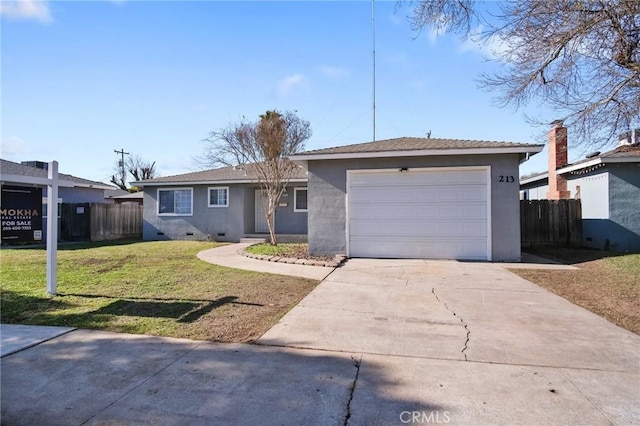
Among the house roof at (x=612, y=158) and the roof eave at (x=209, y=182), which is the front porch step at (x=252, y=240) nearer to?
the roof eave at (x=209, y=182)

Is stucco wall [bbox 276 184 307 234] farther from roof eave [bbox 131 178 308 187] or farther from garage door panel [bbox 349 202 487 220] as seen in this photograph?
garage door panel [bbox 349 202 487 220]

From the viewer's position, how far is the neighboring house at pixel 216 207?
16.9 meters

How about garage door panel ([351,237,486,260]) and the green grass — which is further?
the green grass

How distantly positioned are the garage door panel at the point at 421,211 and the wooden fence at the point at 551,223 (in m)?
5.06

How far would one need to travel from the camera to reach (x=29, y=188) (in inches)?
400

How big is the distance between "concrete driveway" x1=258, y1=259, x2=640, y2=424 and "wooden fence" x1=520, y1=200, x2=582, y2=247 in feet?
26.8

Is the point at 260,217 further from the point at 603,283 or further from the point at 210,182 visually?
the point at 603,283

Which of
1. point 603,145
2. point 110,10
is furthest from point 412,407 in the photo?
point 110,10

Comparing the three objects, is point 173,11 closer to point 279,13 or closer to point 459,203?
point 279,13

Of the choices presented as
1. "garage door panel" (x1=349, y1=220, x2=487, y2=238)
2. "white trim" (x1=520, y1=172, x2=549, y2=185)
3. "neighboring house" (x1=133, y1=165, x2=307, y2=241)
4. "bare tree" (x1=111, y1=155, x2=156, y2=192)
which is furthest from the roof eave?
"bare tree" (x1=111, y1=155, x2=156, y2=192)

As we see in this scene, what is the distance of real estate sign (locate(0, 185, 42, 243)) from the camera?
22.1 feet

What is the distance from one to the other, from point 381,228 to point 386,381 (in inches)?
311

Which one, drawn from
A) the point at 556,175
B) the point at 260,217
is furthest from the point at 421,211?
the point at 260,217

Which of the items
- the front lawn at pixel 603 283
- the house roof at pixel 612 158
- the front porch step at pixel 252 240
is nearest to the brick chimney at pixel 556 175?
the house roof at pixel 612 158
